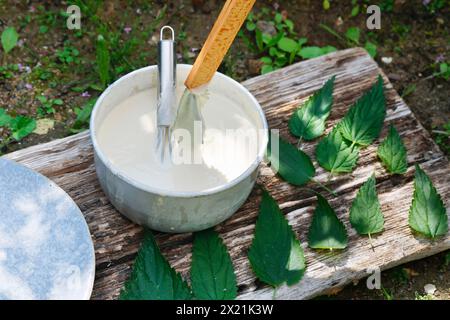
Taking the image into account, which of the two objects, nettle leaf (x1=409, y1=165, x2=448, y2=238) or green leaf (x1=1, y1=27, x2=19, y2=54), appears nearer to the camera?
nettle leaf (x1=409, y1=165, x2=448, y2=238)

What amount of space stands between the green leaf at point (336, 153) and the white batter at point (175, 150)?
0.62 ft

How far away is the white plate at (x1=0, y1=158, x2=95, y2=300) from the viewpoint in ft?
4.46

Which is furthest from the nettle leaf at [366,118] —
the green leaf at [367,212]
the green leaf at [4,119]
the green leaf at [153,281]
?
the green leaf at [4,119]

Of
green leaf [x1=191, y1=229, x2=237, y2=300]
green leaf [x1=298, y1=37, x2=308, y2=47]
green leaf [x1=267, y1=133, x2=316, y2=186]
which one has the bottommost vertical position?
green leaf [x1=191, y1=229, x2=237, y2=300]

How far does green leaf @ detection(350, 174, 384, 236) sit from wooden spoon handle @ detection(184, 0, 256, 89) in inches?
15.9

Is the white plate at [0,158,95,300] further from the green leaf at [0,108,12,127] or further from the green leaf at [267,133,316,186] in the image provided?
the green leaf at [267,133,316,186]

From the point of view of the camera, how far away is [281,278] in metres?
1.44

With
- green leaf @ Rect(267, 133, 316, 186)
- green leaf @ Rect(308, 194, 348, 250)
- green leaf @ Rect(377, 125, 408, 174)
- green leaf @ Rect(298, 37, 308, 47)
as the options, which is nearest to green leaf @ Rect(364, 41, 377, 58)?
green leaf @ Rect(298, 37, 308, 47)

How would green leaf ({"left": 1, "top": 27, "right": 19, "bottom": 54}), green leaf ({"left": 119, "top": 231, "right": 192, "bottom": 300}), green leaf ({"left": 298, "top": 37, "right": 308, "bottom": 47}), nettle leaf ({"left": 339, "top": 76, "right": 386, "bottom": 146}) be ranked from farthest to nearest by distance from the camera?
green leaf ({"left": 298, "top": 37, "right": 308, "bottom": 47}), green leaf ({"left": 1, "top": 27, "right": 19, "bottom": 54}), nettle leaf ({"left": 339, "top": 76, "right": 386, "bottom": 146}), green leaf ({"left": 119, "top": 231, "right": 192, "bottom": 300})

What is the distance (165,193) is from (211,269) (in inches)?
8.3

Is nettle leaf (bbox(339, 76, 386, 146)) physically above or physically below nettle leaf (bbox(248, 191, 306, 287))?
above

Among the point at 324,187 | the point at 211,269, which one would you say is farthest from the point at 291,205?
the point at 211,269

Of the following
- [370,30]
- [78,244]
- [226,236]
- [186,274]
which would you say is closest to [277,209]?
[226,236]
